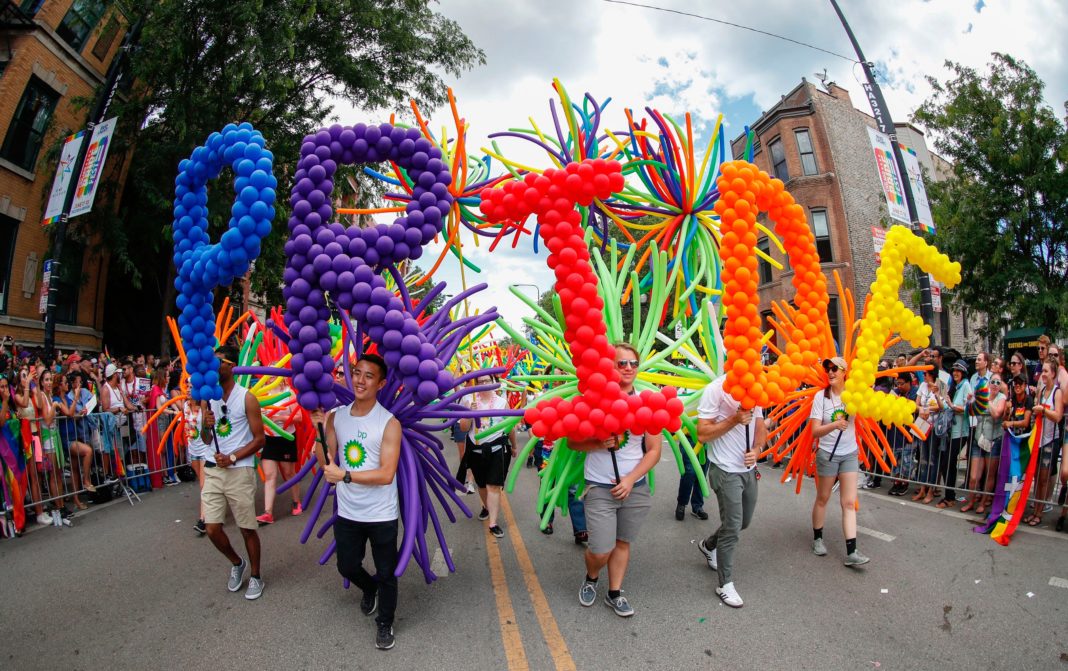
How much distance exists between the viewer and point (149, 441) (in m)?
8.44

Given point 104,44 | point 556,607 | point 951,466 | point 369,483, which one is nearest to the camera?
point 369,483

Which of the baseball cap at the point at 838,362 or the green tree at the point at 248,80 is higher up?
the green tree at the point at 248,80

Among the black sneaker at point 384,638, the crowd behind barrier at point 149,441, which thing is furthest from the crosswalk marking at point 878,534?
the black sneaker at point 384,638

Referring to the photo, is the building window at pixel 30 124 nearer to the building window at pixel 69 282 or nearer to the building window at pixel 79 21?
the building window at pixel 79 21

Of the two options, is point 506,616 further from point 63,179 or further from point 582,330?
point 63,179

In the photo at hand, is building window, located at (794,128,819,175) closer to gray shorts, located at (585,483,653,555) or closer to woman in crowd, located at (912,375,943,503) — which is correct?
woman in crowd, located at (912,375,943,503)

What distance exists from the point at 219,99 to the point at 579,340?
12.7 meters

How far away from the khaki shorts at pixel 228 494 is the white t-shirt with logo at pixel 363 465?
128cm

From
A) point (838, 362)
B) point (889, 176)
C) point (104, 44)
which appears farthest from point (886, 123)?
point (104, 44)

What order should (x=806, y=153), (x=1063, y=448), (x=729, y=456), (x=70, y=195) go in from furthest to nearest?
(x=806, y=153)
(x=70, y=195)
(x=1063, y=448)
(x=729, y=456)

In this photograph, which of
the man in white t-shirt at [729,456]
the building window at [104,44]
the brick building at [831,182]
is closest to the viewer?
the man in white t-shirt at [729,456]

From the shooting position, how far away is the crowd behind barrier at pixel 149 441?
570 centimetres

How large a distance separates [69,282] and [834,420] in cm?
1661

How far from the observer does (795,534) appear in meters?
5.39
